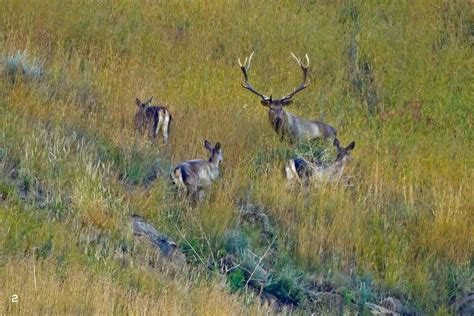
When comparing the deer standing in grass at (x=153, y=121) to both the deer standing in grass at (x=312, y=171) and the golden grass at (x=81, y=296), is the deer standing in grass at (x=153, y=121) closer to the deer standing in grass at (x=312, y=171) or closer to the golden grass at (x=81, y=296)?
the deer standing in grass at (x=312, y=171)

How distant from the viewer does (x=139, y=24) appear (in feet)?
57.4

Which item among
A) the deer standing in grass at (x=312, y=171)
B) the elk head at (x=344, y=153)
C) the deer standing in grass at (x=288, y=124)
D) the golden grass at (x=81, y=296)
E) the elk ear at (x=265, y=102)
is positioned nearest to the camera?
the golden grass at (x=81, y=296)

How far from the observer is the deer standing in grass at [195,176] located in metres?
10.5

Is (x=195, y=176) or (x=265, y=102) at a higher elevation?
(x=265, y=102)

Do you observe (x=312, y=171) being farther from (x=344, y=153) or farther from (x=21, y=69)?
(x=21, y=69)

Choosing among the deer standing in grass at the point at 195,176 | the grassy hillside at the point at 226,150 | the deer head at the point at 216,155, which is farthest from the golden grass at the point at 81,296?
the deer head at the point at 216,155

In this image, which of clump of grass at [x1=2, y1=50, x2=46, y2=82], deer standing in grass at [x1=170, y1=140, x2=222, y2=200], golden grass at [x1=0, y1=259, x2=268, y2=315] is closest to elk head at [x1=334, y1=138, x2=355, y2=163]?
deer standing in grass at [x1=170, y1=140, x2=222, y2=200]

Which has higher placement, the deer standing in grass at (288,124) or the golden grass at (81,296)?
the deer standing in grass at (288,124)

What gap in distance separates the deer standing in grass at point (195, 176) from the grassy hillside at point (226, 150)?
0.16m

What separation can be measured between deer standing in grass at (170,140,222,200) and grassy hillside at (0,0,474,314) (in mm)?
155

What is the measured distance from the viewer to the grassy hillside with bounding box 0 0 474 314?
795cm

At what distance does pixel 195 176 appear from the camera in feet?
35.2

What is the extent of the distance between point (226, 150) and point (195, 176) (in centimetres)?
206

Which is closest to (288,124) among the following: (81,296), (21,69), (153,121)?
(153,121)
